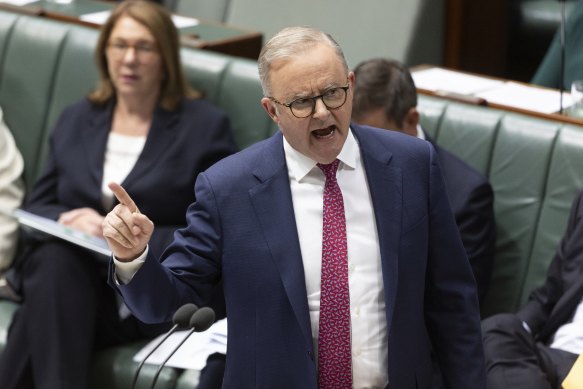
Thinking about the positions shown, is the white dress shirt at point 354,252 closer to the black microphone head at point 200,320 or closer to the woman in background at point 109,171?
the black microphone head at point 200,320

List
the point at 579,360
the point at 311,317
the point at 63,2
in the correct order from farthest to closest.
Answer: the point at 63,2 < the point at 579,360 < the point at 311,317

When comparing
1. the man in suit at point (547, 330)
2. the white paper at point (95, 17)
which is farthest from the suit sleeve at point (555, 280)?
the white paper at point (95, 17)

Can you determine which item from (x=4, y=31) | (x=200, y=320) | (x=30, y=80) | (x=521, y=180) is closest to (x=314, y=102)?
(x=200, y=320)

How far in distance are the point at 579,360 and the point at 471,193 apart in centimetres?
48

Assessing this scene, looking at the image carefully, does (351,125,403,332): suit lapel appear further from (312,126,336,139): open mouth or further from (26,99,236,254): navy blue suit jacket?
(26,99,236,254): navy blue suit jacket

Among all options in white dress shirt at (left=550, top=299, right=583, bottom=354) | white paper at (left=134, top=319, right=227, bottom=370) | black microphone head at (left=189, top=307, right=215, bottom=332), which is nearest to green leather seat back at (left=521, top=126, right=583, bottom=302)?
white dress shirt at (left=550, top=299, right=583, bottom=354)

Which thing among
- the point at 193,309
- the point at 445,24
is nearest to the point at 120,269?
the point at 193,309

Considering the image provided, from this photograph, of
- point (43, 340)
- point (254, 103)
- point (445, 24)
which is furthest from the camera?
point (445, 24)

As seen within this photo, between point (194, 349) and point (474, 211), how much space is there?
2.31 ft

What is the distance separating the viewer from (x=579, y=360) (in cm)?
218

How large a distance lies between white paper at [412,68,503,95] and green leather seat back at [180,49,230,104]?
1.74 ft

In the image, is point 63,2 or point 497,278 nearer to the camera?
point 497,278

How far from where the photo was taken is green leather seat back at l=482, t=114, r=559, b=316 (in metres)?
2.61

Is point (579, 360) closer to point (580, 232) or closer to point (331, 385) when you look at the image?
point (580, 232)
